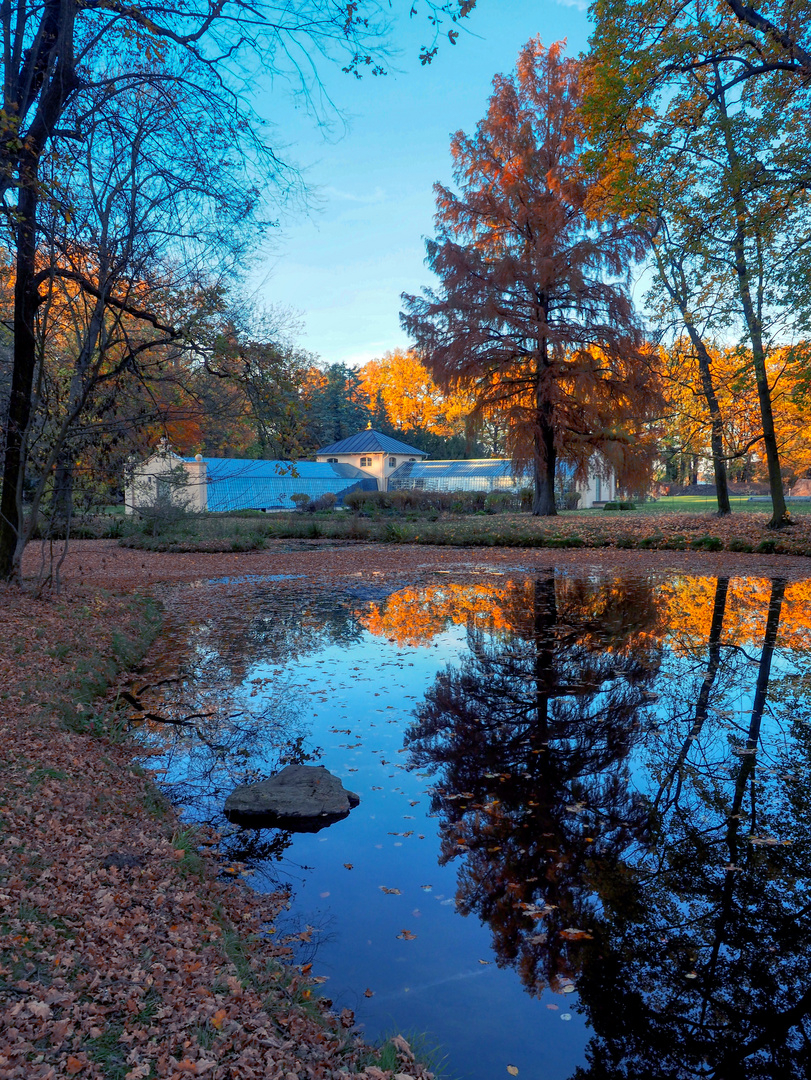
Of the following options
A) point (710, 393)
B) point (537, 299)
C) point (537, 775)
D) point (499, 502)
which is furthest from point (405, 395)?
point (537, 775)

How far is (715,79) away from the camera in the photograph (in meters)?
14.7

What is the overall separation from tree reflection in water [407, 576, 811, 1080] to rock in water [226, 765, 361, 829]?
752 mm

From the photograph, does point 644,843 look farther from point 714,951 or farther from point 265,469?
point 265,469

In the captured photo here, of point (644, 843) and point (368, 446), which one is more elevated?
point (368, 446)

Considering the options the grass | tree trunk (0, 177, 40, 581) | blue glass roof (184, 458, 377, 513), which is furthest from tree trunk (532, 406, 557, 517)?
tree trunk (0, 177, 40, 581)

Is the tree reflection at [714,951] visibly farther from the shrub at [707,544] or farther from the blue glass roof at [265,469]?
the blue glass roof at [265,469]

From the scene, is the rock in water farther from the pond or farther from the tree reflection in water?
the tree reflection in water

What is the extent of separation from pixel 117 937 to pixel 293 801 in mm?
1944

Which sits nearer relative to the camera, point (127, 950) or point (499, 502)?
point (127, 950)

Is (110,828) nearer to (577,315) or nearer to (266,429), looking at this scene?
(266,429)

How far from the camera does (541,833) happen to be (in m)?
4.38

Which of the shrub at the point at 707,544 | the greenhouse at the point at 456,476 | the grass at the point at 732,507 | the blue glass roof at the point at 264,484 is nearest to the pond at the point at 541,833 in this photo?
the shrub at the point at 707,544

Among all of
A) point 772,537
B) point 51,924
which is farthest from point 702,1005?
point 772,537

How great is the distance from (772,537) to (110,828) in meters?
18.4
